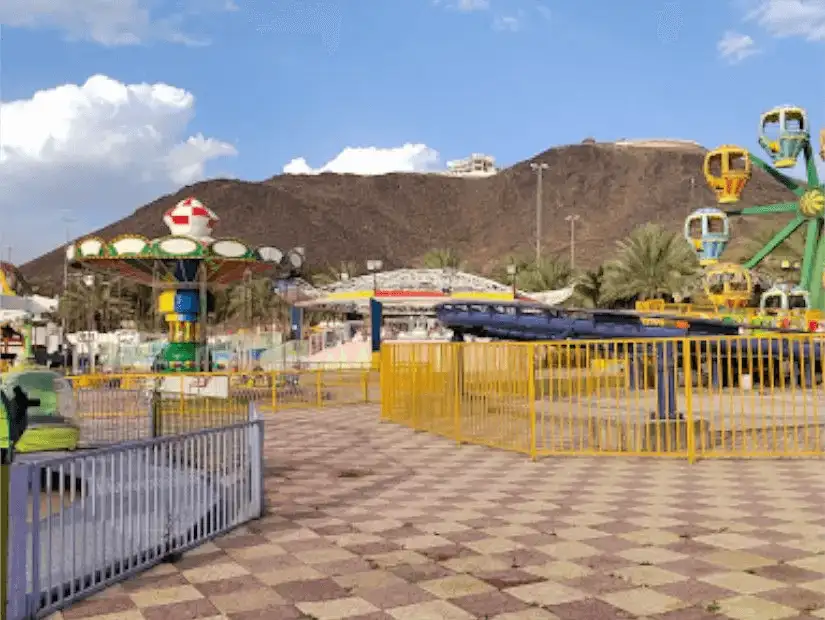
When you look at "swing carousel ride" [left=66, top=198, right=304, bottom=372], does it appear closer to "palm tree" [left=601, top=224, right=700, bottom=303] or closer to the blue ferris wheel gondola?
the blue ferris wheel gondola

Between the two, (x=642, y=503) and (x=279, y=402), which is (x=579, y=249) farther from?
(x=642, y=503)

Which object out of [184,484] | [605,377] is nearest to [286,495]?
[184,484]

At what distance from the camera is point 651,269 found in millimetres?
49562

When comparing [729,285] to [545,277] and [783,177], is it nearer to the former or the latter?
[783,177]

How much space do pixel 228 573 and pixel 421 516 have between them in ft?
8.27

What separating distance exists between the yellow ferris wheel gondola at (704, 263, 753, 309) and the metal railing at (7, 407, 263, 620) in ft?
115

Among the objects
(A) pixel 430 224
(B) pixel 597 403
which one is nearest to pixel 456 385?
(B) pixel 597 403

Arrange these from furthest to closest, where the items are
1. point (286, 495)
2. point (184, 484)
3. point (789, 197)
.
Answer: point (789, 197)
point (286, 495)
point (184, 484)

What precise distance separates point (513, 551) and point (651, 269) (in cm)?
4545

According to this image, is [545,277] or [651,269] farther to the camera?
[545,277]

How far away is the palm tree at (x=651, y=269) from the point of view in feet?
162

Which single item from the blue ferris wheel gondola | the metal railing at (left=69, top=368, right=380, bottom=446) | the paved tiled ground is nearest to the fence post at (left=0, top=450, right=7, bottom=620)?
the paved tiled ground

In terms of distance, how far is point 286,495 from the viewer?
9172 mm

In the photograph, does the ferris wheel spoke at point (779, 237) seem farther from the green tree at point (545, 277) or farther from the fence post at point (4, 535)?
the fence post at point (4, 535)
